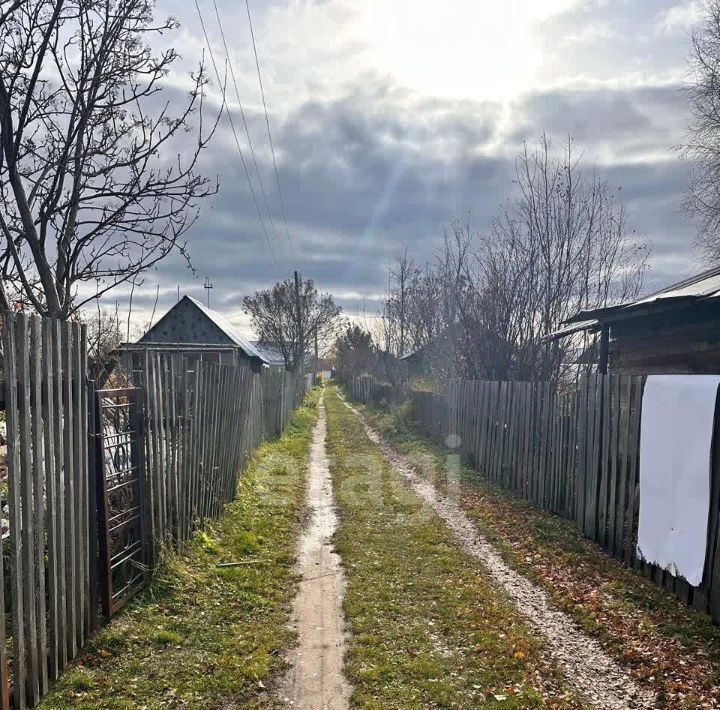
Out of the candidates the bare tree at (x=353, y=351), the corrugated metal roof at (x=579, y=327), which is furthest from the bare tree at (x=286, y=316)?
the corrugated metal roof at (x=579, y=327)

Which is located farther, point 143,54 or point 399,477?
point 399,477

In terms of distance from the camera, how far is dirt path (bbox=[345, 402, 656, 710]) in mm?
3721

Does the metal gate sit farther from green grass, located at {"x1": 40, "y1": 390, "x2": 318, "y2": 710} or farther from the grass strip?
the grass strip

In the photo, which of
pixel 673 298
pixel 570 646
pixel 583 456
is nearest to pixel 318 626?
pixel 570 646

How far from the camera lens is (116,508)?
5.11m

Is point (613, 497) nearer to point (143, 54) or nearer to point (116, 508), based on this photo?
point (116, 508)

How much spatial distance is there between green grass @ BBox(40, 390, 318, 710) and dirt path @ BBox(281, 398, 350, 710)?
13 centimetres

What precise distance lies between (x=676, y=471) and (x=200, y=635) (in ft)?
14.1

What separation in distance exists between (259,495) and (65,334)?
633cm

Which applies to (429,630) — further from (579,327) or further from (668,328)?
(579,327)

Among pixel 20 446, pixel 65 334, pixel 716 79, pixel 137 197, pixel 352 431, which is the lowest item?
pixel 352 431

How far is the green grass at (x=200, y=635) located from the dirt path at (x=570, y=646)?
6.63ft

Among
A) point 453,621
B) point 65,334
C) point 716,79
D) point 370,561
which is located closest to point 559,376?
point 716,79

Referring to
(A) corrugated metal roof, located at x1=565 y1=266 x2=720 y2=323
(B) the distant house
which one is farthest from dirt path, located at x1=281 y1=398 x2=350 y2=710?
(B) the distant house
